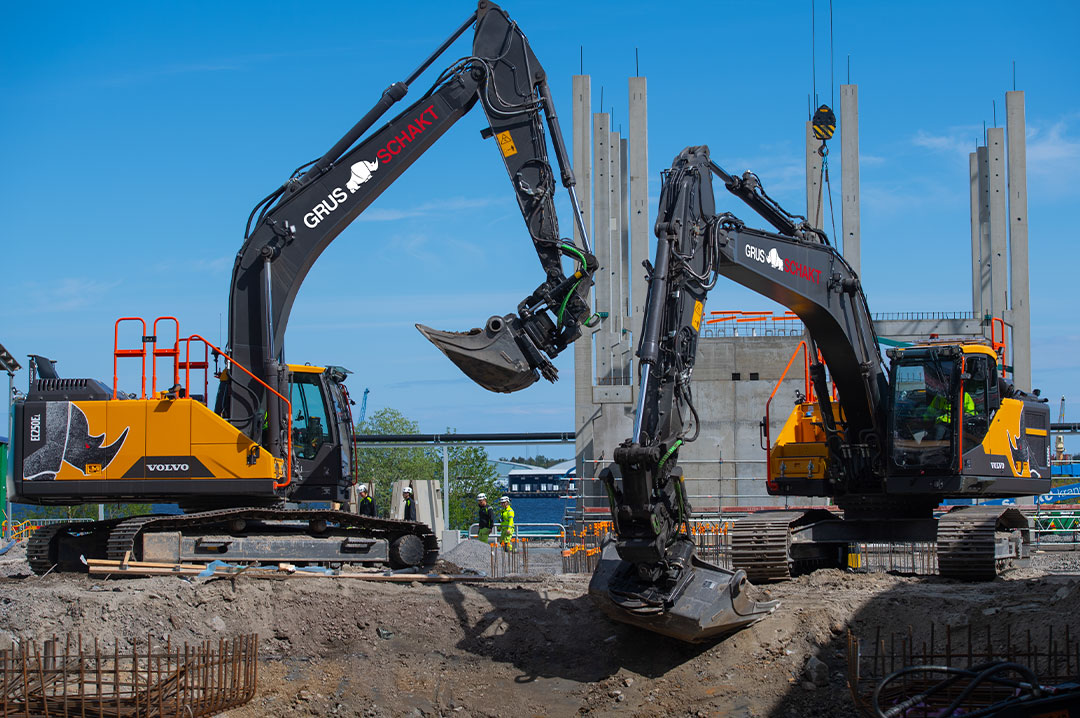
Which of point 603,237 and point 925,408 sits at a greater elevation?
point 603,237

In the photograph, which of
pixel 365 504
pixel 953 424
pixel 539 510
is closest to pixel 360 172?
pixel 365 504

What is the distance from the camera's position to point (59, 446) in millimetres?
13453

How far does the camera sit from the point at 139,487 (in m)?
13.3

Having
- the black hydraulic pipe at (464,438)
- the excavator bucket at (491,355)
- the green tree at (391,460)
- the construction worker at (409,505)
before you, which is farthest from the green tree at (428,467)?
the excavator bucket at (491,355)

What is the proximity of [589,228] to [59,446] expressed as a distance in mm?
16051

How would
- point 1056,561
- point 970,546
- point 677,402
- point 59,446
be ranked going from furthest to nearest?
point 1056,561 < point 59,446 < point 970,546 < point 677,402

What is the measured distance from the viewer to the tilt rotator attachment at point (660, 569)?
9844 mm

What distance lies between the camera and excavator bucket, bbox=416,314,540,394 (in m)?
10.7

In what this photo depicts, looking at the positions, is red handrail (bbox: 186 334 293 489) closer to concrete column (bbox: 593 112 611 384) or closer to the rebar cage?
the rebar cage

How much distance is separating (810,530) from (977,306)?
16296mm

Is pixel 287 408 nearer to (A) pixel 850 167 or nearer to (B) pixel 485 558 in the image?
(B) pixel 485 558

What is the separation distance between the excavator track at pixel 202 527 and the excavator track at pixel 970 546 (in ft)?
21.0

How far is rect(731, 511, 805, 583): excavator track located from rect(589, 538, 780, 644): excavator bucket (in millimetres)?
2759

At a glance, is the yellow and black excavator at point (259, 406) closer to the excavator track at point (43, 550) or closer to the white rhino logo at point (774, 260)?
the excavator track at point (43, 550)
